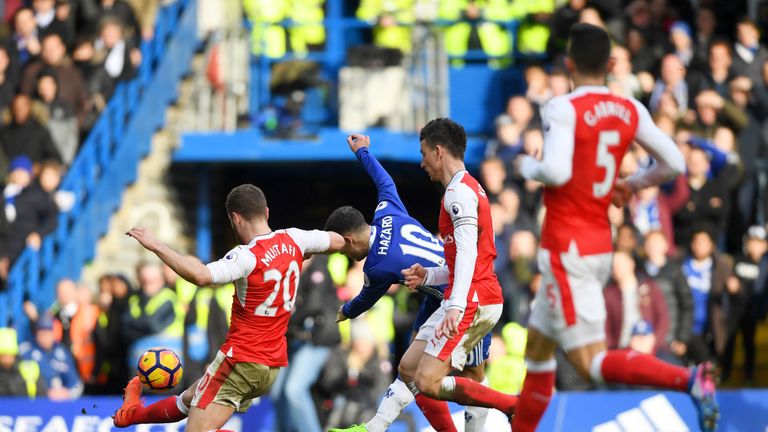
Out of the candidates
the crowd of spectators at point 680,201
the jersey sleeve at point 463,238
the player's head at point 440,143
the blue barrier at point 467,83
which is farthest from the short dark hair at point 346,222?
the blue barrier at point 467,83

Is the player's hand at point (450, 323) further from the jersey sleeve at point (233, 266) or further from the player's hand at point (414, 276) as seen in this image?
the jersey sleeve at point (233, 266)

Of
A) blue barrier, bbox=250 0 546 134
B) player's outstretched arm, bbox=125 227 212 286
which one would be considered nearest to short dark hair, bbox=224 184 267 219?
player's outstretched arm, bbox=125 227 212 286

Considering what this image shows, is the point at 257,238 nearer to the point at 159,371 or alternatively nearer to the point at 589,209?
the point at 159,371

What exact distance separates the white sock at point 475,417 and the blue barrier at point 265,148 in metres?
8.81

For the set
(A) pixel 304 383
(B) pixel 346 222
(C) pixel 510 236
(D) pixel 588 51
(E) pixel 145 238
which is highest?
(D) pixel 588 51

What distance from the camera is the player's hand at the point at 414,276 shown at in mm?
9797

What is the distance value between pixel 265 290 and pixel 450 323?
1273mm

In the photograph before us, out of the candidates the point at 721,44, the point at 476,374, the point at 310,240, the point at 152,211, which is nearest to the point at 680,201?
the point at 721,44

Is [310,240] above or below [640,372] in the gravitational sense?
above

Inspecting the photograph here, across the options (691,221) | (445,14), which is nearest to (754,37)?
(691,221)

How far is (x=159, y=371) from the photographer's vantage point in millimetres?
10289

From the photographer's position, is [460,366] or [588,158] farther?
[460,366]

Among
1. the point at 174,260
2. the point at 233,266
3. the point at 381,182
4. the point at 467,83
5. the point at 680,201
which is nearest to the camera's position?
the point at 174,260

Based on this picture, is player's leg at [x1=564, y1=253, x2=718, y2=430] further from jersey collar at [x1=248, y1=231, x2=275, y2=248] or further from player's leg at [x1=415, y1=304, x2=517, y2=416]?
jersey collar at [x1=248, y1=231, x2=275, y2=248]
